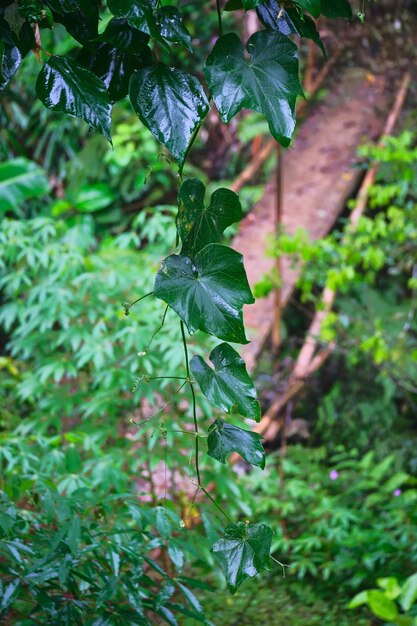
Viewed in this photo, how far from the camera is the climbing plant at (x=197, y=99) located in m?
0.72

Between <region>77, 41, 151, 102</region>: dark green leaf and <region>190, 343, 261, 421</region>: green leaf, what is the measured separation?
309mm

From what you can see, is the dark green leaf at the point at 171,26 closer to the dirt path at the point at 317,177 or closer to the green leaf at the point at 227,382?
the green leaf at the point at 227,382

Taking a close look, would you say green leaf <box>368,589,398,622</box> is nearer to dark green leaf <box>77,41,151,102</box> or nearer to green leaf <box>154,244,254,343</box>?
green leaf <box>154,244,254,343</box>

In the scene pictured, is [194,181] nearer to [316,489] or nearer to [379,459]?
[316,489]

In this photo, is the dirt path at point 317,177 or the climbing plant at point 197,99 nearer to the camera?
the climbing plant at point 197,99

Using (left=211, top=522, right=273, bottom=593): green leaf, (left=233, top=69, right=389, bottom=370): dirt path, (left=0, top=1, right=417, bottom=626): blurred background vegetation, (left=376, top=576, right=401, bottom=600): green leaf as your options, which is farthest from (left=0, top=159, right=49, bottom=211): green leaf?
(left=211, top=522, right=273, bottom=593): green leaf

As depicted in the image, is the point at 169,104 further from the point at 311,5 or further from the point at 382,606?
the point at 382,606

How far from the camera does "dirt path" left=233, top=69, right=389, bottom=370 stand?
4.06 metres

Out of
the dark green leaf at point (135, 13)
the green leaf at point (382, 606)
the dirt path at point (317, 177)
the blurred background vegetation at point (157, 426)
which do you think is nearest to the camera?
the dark green leaf at point (135, 13)

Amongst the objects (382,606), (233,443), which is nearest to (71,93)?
(233,443)

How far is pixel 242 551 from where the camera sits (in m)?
0.78

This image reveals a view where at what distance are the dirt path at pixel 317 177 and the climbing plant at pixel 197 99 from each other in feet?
9.57

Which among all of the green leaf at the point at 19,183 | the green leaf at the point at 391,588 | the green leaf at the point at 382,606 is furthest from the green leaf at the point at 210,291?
the green leaf at the point at 19,183

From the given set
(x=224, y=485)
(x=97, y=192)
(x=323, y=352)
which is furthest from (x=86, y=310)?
(x=97, y=192)
